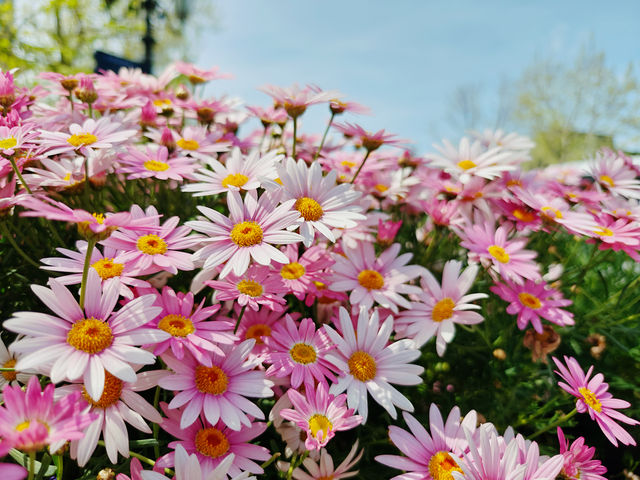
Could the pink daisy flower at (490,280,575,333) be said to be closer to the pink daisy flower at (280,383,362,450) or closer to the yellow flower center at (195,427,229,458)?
the pink daisy flower at (280,383,362,450)

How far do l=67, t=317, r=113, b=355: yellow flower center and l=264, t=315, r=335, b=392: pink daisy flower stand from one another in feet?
1.05

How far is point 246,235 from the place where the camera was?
3.21 ft

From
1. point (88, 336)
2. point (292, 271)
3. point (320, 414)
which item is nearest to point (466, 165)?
point (292, 271)

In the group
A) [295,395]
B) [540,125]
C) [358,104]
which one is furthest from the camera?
[540,125]

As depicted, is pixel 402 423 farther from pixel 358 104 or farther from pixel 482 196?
pixel 358 104

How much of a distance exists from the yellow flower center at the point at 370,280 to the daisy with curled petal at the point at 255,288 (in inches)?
10.8

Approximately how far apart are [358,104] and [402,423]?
997mm

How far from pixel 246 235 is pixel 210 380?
30 centimetres

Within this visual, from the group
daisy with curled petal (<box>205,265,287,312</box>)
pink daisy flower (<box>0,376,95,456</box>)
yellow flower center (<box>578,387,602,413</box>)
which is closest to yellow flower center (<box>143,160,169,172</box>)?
daisy with curled petal (<box>205,265,287,312</box>)

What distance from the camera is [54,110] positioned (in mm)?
1591

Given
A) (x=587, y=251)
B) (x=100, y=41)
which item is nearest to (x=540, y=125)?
(x=100, y=41)

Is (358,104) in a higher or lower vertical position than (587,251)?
higher

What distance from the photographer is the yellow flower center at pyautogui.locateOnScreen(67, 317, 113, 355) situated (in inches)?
30.0

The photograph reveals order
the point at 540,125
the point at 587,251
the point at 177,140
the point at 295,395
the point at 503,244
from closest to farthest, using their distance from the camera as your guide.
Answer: the point at 295,395 → the point at 503,244 → the point at 177,140 → the point at 587,251 → the point at 540,125
